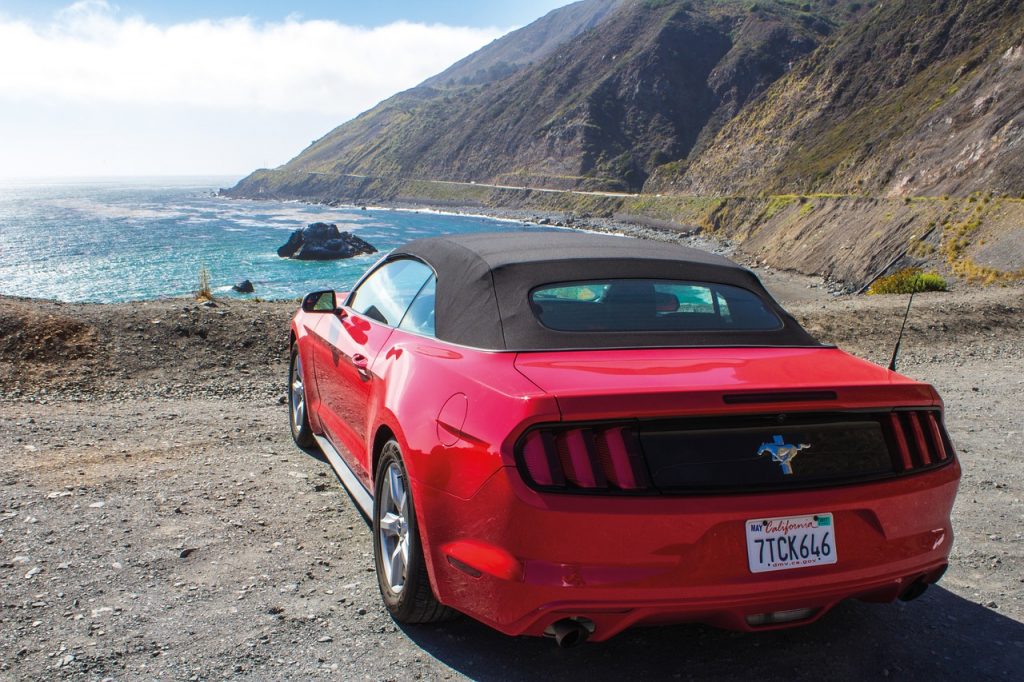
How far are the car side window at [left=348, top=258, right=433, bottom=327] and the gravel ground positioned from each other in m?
1.12

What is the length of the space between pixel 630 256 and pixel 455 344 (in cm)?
101

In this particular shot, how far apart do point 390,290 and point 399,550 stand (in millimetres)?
1498

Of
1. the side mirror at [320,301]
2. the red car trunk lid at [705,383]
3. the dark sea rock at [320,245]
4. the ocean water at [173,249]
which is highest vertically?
the red car trunk lid at [705,383]

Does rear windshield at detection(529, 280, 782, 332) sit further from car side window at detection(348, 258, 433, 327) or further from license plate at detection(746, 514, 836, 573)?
license plate at detection(746, 514, 836, 573)

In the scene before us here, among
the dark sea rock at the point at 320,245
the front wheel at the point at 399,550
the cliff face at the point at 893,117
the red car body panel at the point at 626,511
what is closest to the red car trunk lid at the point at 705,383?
the red car body panel at the point at 626,511

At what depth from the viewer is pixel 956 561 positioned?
3.77 meters

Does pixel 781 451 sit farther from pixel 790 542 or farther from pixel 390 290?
pixel 390 290

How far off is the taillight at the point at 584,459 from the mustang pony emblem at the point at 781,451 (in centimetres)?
39

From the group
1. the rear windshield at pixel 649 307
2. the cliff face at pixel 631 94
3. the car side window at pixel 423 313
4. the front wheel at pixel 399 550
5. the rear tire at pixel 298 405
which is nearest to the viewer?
the front wheel at pixel 399 550

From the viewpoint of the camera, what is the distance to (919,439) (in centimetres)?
271

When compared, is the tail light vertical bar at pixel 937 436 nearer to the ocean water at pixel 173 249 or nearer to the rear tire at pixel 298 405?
the rear tire at pixel 298 405

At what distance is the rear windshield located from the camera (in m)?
3.26

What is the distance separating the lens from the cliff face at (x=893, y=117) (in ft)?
162

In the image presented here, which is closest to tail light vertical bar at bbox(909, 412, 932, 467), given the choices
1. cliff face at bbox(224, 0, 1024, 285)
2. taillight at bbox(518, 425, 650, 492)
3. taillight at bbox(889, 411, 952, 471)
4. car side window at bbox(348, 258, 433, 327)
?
taillight at bbox(889, 411, 952, 471)
